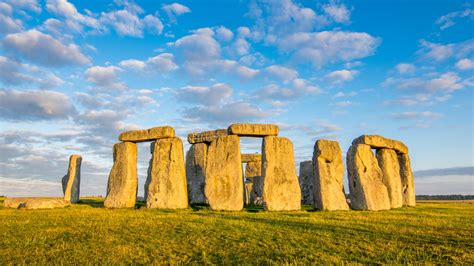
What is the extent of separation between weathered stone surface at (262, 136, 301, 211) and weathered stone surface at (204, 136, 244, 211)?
1.12 metres

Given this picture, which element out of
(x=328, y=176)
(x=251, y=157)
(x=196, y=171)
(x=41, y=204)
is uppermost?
(x=251, y=157)

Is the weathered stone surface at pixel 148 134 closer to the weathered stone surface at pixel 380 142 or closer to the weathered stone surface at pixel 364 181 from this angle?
the weathered stone surface at pixel 364 181

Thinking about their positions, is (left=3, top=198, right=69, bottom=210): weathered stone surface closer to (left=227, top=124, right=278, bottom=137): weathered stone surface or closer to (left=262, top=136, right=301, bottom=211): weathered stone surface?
(left=227, top=124, right=278, bottom=137): weathered stone surface

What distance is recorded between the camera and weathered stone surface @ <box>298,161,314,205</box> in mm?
21797

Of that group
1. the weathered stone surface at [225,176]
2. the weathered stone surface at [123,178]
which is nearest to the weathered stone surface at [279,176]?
the weathered stone surface at [225,176]

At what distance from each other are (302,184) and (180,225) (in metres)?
14.6

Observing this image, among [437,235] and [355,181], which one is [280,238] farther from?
[355,181]

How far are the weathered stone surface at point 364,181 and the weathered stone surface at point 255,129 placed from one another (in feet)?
13.0

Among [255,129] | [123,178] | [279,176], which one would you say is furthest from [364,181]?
[123,178]

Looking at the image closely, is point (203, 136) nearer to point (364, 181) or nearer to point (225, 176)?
point (225, 176)

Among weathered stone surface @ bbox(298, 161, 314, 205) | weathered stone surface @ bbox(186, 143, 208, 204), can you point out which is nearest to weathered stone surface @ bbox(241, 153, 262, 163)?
weathered stone surface @ bbox(298, 161, 314, 205)

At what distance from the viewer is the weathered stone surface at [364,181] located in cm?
Result: 1490

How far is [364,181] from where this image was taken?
15211mm

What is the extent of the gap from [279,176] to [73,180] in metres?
13.7
